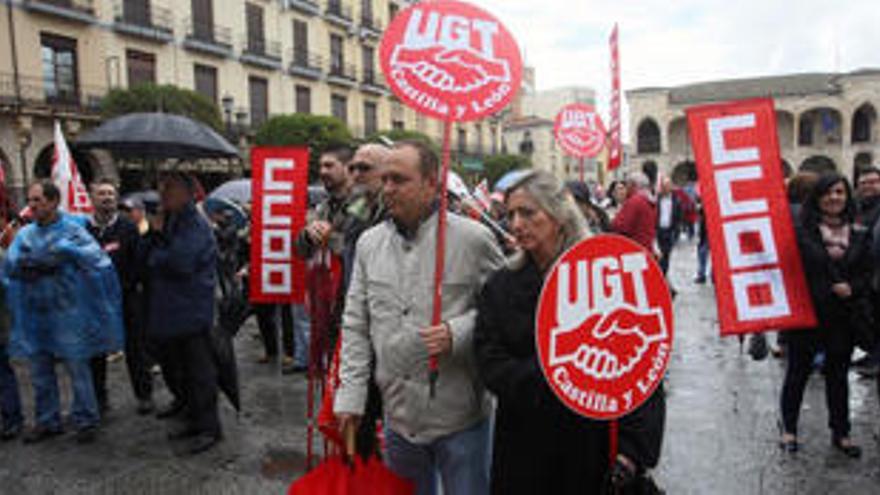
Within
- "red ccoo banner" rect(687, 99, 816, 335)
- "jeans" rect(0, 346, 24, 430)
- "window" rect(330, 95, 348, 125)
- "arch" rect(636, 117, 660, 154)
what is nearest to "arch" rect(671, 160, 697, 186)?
"arch" rect(636, 117, 660, 154)

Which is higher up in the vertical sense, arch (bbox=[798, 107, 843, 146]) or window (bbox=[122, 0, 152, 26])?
window (bbox=[122, 0, 152, 26])

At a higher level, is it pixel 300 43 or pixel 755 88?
pixel 755 88

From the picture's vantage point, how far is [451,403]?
6.77ft

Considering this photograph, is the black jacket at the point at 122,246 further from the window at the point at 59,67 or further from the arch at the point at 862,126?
the arch at the point at 862,126

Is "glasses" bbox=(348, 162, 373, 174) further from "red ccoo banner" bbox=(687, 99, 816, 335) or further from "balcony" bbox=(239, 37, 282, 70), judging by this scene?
"balcony" bbox=(239, 37, 282, 70)

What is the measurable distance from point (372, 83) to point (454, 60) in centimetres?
3103

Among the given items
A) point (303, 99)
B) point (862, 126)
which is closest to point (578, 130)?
point (303, 99)

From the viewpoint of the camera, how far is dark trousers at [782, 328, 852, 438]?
3541mm

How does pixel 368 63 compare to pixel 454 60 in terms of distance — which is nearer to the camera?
pixel 454 60

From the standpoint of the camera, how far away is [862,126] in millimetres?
42188

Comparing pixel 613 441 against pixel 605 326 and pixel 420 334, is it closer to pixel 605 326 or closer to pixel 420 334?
pixel 605 326

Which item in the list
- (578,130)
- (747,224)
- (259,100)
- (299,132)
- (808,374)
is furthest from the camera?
(259,100)

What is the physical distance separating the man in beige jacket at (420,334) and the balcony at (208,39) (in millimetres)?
23225

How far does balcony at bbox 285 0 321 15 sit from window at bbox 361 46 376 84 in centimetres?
394
